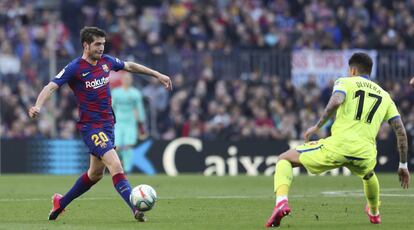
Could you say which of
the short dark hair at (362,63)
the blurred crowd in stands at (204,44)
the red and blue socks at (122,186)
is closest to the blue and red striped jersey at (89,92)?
the red and blue socks at (122,186)

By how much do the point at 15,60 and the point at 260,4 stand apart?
24.7 ft

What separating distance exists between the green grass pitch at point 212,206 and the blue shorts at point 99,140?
0.82 m

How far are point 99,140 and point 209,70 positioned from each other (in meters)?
15.5

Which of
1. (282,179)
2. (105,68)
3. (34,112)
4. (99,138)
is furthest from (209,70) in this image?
(282,179)

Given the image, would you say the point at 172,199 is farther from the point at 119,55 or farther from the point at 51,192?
the point at 119,55

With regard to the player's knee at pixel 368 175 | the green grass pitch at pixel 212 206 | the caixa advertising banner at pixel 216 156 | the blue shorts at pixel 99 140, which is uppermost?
the blue shorts at pixel 99 140

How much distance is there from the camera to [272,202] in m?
15.4

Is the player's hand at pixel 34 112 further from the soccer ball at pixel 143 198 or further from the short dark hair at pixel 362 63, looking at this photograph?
the short dark hair at pixel 362 63

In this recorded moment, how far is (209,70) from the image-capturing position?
28.0m

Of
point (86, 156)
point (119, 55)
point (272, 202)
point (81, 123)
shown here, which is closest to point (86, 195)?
point (272, 202)

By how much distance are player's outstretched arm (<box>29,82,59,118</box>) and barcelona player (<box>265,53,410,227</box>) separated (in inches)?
108

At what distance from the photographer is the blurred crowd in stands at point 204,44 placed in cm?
2753

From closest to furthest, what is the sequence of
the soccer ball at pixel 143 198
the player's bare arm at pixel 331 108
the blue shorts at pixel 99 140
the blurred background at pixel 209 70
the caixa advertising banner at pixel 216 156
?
the player's bare arm at pixel 331 108
the soccer ball at pixel 143 198
the blue shorts at pixel 99 140
the caixa advertising banner at pixel 216 156
the blurred background at pixel 209 70

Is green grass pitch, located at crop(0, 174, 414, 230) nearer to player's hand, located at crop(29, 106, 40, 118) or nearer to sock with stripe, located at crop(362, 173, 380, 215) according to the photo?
sock with stripe, located at crop(362, 173, 380, 215)
